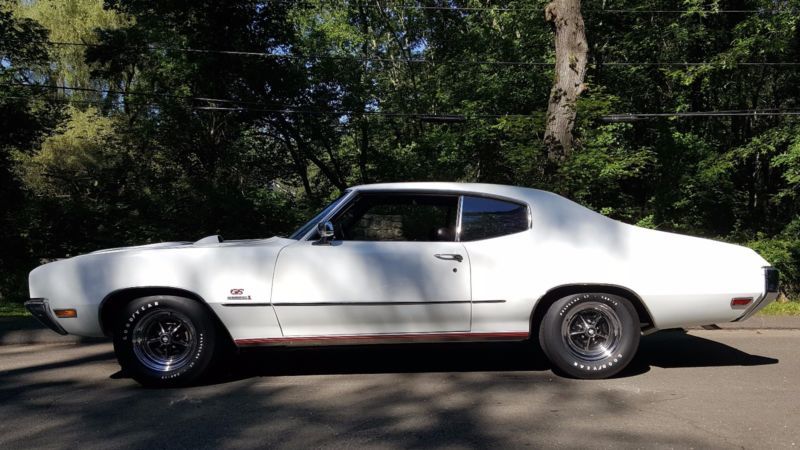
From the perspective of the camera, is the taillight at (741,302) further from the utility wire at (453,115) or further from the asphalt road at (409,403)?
the utility wire at (453,115)

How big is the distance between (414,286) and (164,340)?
1974mm

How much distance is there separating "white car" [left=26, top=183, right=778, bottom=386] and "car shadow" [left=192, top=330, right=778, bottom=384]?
596mm

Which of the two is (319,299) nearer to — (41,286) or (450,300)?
(450,300)

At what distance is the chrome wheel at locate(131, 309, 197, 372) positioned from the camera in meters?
4.73

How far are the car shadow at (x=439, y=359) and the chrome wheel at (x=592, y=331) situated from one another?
0.37 metres

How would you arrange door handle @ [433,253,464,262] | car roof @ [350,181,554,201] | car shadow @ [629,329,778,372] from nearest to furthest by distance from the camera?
door handle @ [433,253,464,262]
car roof @ [350,181,554,201]
car shadow @ [629,329,778,372]

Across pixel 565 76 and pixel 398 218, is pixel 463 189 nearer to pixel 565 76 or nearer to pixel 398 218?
pixel 398 218

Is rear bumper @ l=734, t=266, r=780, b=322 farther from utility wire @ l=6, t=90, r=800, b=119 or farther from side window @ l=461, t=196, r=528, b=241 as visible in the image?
utility wire @ l=6, t=90, r=800, b=119

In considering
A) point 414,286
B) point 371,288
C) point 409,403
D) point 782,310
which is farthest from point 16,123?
point 782,310

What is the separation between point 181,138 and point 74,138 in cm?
1029

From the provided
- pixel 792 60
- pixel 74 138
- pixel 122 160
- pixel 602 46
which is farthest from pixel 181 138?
pixel 792 60

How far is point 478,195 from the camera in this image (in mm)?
5117

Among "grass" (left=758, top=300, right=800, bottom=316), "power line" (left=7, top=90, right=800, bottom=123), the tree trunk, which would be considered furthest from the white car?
"power line" (left=7, top=90, right=800, bottom=123)

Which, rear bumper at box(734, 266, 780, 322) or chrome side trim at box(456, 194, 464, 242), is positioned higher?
chrome side trim at box(456, 194, 464, 242)
